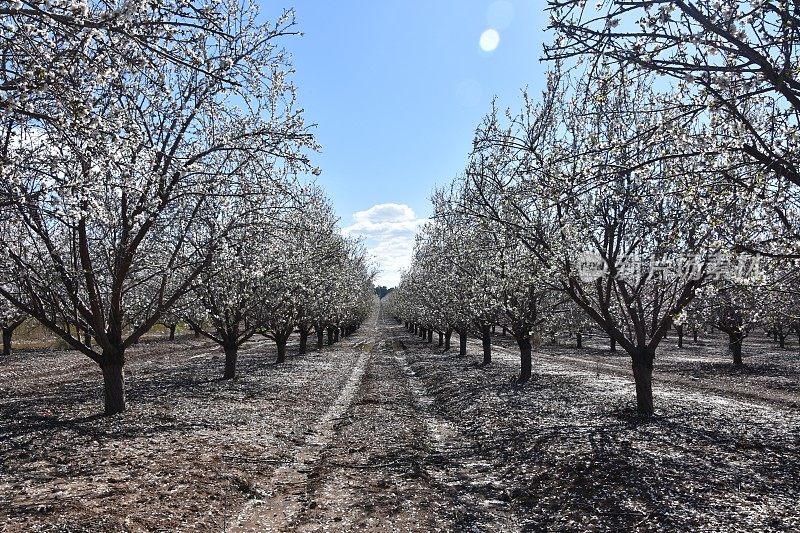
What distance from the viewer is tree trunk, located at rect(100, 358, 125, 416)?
15.5 metres

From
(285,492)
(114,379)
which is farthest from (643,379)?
(114,379)

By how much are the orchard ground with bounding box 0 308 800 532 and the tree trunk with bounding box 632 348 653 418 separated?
0.49m

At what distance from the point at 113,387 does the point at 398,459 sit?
9.37 metres

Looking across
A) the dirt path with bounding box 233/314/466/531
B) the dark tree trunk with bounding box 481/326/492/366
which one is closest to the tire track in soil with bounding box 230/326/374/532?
the dirt path with bounding box 233/314/466/531

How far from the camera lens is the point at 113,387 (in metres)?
15.7

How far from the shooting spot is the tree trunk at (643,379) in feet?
52.7

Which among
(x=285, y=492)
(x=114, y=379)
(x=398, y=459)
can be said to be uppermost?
(x=114, y=379)

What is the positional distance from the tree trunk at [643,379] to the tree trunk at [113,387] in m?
16.1

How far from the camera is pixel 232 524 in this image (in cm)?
837

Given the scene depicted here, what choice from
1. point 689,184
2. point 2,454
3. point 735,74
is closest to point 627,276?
point 689,184

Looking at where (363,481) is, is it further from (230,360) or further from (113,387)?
(230,360)

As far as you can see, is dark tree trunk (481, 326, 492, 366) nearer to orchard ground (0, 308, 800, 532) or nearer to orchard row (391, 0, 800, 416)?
orchard row (391, 0, 800, 416)

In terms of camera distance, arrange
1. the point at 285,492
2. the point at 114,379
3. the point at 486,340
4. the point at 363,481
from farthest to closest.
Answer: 1. the point at 486,340
2. the point at 114,379
3. the point at 363,481
4. the point at 285,492

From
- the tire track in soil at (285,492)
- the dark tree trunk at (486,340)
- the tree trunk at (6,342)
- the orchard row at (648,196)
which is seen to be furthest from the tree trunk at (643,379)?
the tree trunk at (6,342)
